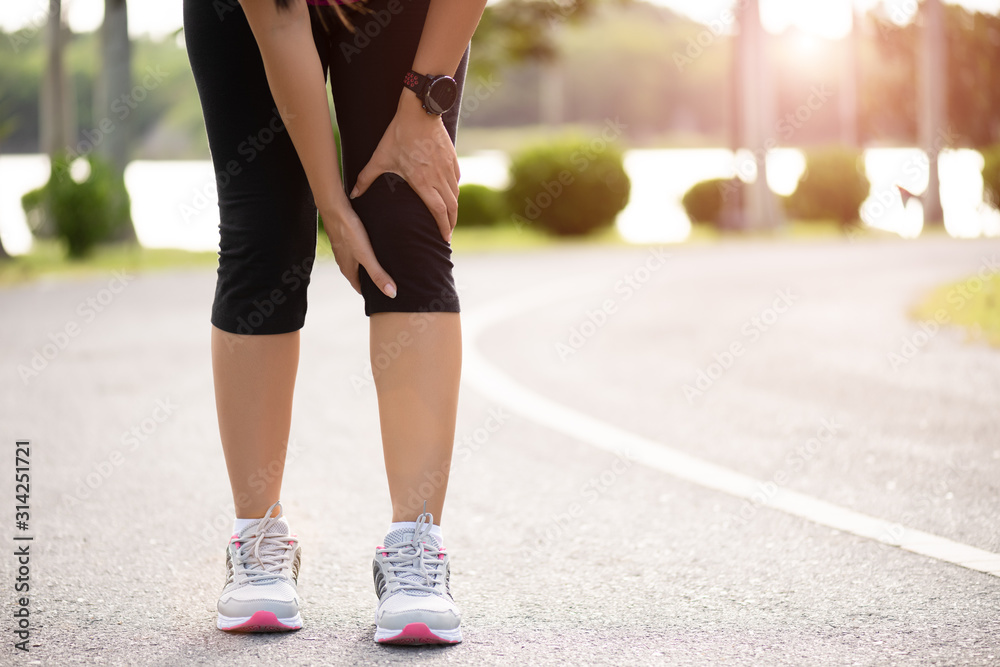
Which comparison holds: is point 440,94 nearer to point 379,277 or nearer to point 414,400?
point 379,277

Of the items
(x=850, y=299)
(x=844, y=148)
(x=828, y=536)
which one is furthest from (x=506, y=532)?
(x=844, y=148)

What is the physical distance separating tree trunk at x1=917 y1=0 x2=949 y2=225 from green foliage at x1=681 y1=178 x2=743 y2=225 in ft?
11.1

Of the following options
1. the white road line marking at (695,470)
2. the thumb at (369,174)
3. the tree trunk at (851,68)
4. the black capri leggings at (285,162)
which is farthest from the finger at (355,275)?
the tree trunk at (851,68)

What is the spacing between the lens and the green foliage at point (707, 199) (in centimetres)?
1883

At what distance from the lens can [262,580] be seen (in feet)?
7.00

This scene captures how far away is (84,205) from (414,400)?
40.6 ft

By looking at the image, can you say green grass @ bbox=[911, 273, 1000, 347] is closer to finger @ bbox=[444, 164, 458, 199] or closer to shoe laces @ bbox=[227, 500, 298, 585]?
finger @ bbox=[444, 164, 458, 199]

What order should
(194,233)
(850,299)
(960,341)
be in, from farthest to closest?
(194,233), (850,299), (960,341)

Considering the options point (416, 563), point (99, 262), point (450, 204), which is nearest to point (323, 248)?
point (99, 262)

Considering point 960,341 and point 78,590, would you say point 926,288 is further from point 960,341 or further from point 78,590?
point 78,590

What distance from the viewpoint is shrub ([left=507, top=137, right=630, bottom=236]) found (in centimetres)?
1767

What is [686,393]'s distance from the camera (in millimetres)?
4859

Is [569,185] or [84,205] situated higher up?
[84,205]

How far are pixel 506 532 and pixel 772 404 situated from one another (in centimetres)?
207
